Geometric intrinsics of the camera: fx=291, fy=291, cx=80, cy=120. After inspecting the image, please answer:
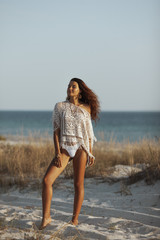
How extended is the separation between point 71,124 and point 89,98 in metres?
0.49

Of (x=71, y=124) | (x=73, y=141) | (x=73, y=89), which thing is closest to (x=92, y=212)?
(x=73, y=141)

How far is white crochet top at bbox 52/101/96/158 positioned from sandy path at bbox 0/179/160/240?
100cm

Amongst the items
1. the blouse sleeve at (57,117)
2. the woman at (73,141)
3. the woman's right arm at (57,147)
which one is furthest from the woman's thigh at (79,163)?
the blouse sleeve at (57,117)

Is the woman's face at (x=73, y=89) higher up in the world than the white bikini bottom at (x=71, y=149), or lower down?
higher up

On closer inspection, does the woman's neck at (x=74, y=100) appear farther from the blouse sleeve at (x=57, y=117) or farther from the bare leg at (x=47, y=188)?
the bare leg at (x=47, y=188)

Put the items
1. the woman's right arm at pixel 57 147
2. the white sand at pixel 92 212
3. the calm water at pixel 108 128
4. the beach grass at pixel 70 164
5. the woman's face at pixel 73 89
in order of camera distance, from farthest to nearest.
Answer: the calm water at pixel 108 128
the beach grass at pixel 70 164
the woman's face at pixel 73 89
the woman's right arm at pixel 57 147
the white sand at pixel 92 212

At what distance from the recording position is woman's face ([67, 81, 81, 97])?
3979mm

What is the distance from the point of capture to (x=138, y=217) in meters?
4.30

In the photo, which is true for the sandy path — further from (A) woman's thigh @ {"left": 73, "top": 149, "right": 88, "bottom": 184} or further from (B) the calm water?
(B) the calm water

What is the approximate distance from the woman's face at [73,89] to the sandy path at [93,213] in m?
1.69

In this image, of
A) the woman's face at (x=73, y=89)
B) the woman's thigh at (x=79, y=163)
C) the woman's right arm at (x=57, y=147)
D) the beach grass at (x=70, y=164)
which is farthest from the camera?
the beach grass at (x=70, y=164)

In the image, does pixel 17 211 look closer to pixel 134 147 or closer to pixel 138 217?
pixel 138 217

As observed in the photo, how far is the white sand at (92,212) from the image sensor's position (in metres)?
3.52

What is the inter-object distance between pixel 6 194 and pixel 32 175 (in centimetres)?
100
